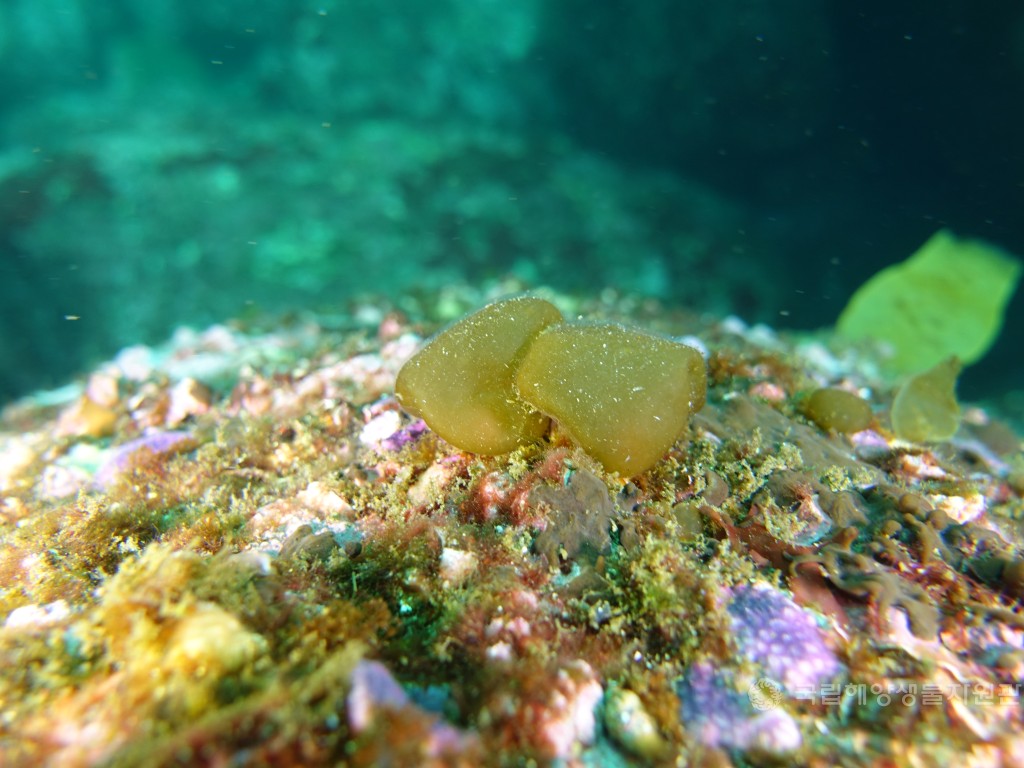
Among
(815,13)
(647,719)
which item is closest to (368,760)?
(647,719)

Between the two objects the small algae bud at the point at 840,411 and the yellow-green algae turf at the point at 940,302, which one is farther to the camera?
the yellow-green algae turf at the point at 940,302

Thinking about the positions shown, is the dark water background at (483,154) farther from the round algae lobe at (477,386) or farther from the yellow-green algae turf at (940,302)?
the round algae lobe at (477,386)

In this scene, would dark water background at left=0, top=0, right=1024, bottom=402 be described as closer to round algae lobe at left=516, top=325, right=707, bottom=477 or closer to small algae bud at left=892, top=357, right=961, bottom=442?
small algae bud at left=892, top=357, right=961, bottom=442

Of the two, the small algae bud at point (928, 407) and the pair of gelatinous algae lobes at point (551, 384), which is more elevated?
the pair of gelatinous algae lobes at point (551, 384)

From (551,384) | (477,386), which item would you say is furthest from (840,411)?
(477,386)

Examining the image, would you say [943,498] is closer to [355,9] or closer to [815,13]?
[815,13]

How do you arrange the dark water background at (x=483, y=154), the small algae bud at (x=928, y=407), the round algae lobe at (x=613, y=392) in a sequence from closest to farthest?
the round algae lobe at (x=613, y=392), the small algae bud at (x=928, y=407), the dark water background at (x=483, y=154)

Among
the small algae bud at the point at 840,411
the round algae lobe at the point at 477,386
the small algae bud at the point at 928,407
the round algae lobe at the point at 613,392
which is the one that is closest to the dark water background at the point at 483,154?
the small algae bud at the point at 928,407
